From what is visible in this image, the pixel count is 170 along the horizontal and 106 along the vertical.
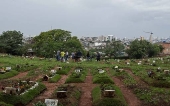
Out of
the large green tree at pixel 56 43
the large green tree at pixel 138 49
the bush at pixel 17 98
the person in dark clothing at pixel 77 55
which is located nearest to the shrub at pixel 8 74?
the bush at pixel 17 98

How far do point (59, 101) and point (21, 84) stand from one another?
5129 mm

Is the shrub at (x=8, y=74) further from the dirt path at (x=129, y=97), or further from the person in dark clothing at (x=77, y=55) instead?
the person in dark clothing at (x=77, y=55)

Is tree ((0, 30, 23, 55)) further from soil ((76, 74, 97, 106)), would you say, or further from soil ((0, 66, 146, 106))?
soil ((0, 66, 146, 106))

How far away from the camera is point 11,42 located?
67.6m

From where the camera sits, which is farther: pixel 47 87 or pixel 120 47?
pixel 120 47

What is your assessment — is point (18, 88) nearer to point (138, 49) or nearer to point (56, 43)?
point (56, 43)

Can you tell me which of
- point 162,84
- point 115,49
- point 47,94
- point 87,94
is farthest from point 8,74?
point 115,49

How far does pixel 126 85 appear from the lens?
23.6m

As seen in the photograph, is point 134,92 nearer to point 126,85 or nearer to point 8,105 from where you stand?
point 126,85

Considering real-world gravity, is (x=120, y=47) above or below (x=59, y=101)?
above

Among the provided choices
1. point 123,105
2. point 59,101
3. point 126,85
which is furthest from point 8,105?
point 126,85

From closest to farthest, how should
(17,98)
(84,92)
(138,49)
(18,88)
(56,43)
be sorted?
(17,98) → (18,88) → (84,92) → (56,43) → (138,49)

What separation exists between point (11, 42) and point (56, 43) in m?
11.8

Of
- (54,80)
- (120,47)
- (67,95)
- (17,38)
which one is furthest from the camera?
(120,47)
